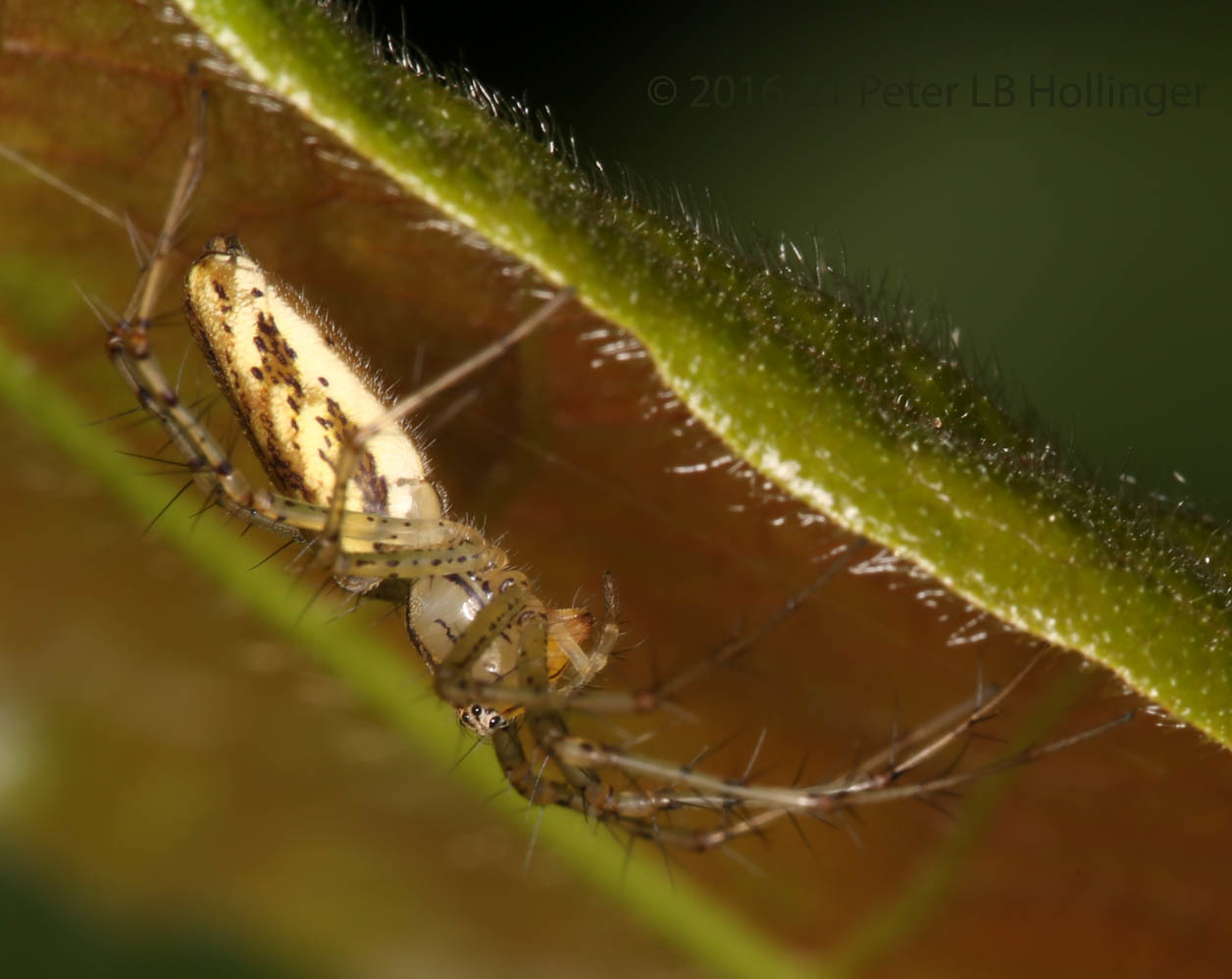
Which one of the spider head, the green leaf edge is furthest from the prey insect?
the green leaf edge

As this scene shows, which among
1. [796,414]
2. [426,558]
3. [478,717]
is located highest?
[796,414]

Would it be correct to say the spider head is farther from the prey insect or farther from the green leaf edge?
the green leaf edge

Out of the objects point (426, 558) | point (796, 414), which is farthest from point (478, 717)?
point (796, 414)

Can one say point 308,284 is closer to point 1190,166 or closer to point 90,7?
point 90,7

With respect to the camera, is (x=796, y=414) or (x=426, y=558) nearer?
(x=796, y=414)

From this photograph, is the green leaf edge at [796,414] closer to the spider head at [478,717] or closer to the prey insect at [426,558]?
the prey insect at [426,558]

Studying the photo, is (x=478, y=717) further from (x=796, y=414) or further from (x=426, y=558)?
(x=796, y=414)

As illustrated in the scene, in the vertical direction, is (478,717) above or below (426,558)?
below
